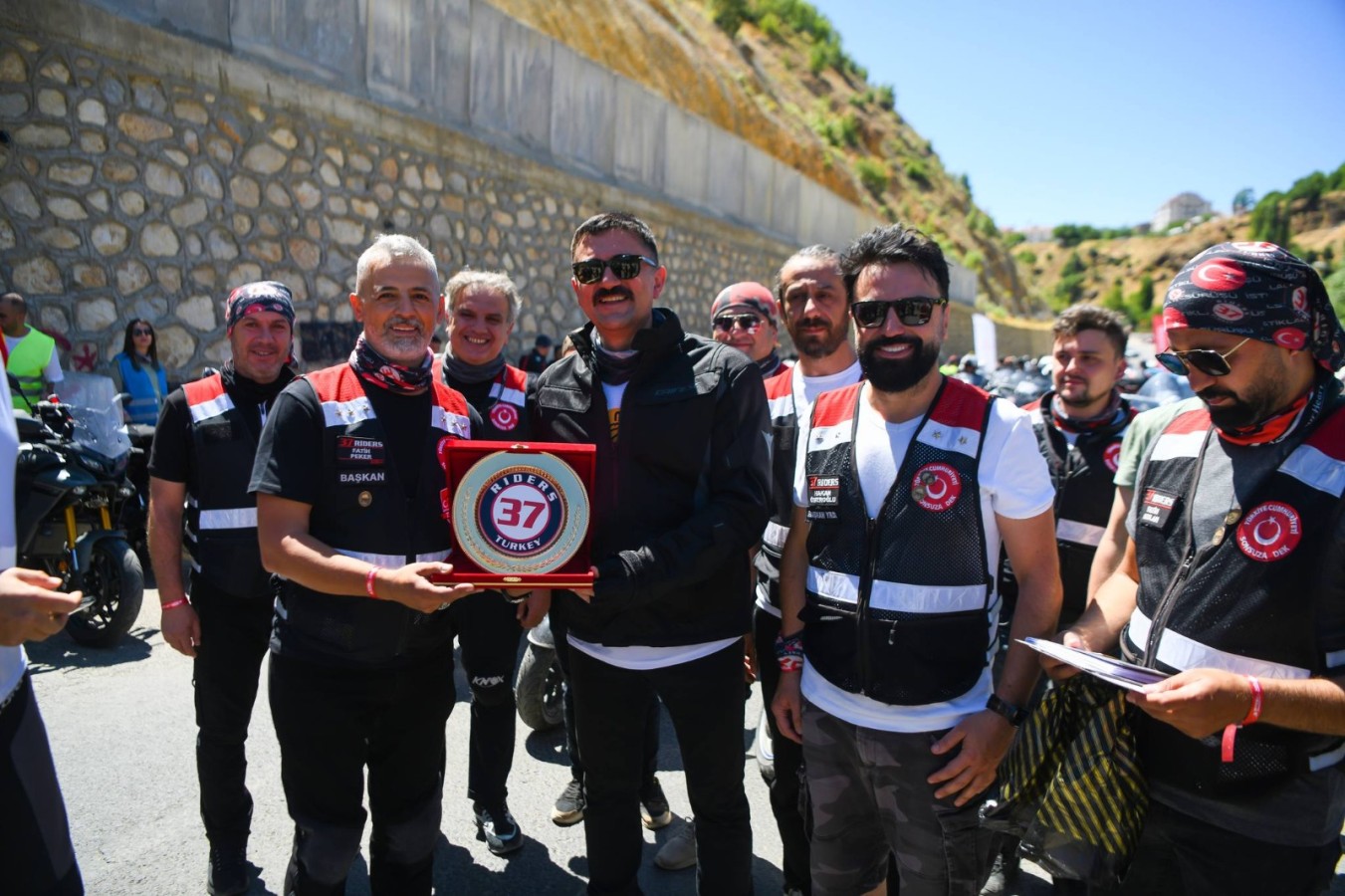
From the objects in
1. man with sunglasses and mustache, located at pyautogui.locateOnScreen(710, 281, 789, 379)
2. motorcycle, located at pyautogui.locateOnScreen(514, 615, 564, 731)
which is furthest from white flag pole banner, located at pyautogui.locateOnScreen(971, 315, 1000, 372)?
motorcycle, located at pyautogui.locateOnScreen(514, 615, 564, 731)

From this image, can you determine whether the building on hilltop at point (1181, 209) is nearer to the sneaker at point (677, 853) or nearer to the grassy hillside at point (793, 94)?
the grassy hillside at point (793, 94)

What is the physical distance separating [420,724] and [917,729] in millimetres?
1493

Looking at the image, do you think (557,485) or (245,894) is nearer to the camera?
(557,485)

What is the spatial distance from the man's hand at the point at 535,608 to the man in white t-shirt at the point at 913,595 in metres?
0.94

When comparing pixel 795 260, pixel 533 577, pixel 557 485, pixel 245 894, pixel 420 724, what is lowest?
pixel 245 894

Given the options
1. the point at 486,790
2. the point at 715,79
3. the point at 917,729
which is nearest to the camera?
the point at 917,729

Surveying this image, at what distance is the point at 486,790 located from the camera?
3434 mm

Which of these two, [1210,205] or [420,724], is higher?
[1210,205]

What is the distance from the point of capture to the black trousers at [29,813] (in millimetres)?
1742

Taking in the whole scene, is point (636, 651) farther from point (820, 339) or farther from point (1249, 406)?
point (1249, 406)

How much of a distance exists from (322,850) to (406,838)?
246 mm

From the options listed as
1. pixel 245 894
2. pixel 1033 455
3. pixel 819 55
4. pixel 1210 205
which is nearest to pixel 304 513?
pixel 245 894

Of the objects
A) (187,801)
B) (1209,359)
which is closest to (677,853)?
(187,801)

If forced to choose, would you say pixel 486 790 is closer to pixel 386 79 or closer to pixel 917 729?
pixel 917 729
